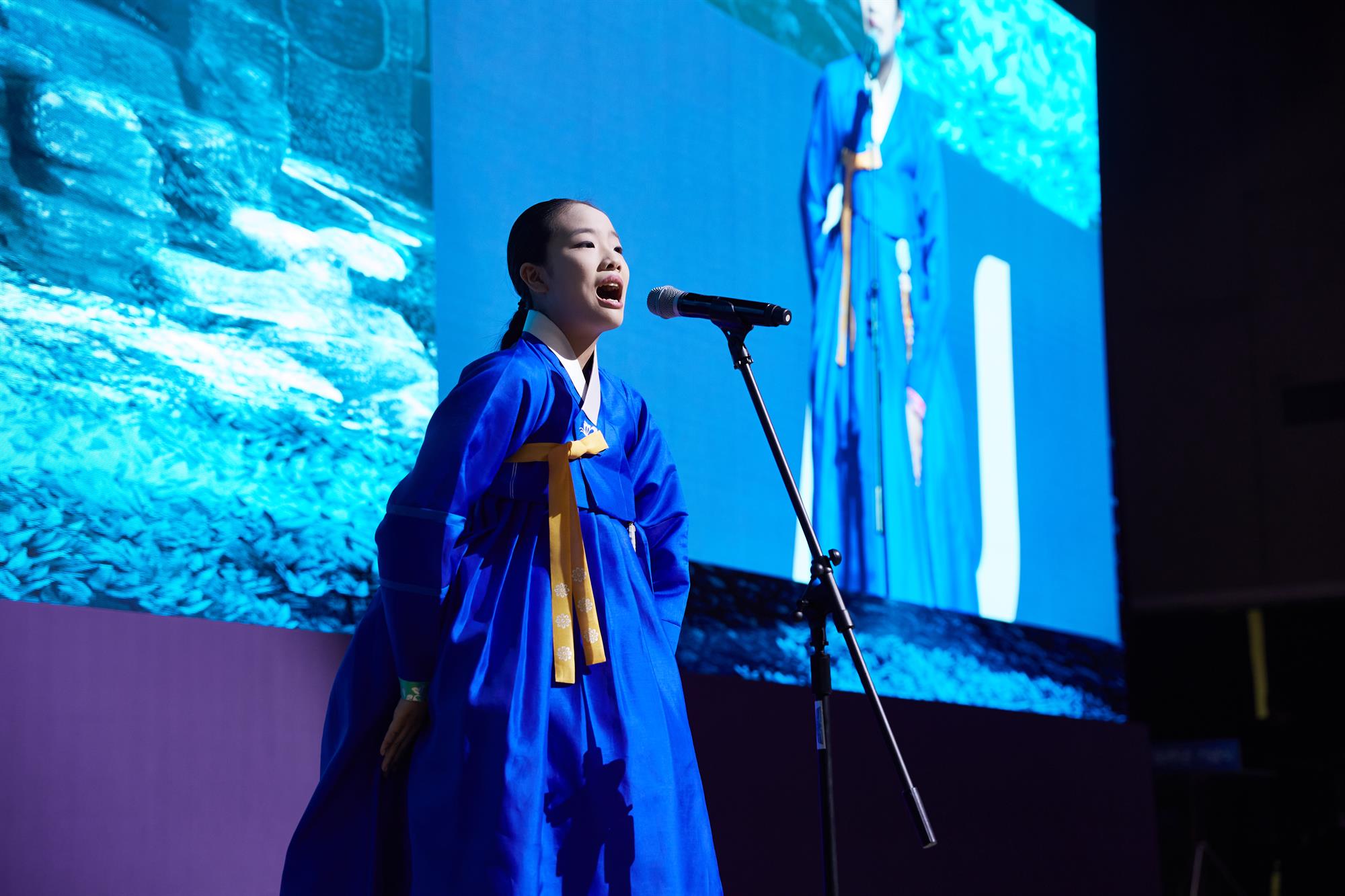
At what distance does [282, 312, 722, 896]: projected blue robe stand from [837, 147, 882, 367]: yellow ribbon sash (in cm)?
160

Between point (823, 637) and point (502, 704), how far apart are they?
0.48m

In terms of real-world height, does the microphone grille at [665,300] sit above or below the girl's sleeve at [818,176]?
below

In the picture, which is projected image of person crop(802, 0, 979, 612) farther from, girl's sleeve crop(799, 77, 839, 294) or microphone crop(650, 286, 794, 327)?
microphone crop(650, 286, 794, 327)

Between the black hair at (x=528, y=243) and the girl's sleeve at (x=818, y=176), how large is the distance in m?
1.43

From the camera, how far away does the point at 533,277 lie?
1.91m

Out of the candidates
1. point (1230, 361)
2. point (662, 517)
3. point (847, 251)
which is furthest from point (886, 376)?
point (1230, 361)

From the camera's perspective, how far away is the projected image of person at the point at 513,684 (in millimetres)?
1619

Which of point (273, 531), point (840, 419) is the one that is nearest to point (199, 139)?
point (273, 531)

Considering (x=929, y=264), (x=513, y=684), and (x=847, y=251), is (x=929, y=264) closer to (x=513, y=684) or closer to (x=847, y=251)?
(x=847, y=251)

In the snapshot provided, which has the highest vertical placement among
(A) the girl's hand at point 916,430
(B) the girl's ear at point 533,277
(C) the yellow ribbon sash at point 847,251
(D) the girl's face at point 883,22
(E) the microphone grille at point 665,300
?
(D) the girl's face at point 883,22

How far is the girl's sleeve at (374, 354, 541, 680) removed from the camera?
1.67 metres

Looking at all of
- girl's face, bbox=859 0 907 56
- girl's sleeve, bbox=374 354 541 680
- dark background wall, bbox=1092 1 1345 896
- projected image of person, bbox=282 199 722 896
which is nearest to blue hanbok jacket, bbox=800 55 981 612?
girl's face, bbox=859 0 907 56

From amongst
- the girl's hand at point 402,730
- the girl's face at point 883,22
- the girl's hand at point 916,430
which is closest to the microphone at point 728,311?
the girl's hand at point 402,730

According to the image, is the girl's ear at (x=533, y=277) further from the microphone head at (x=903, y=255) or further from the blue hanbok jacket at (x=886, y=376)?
the microphone head at (x=903, y=255)
